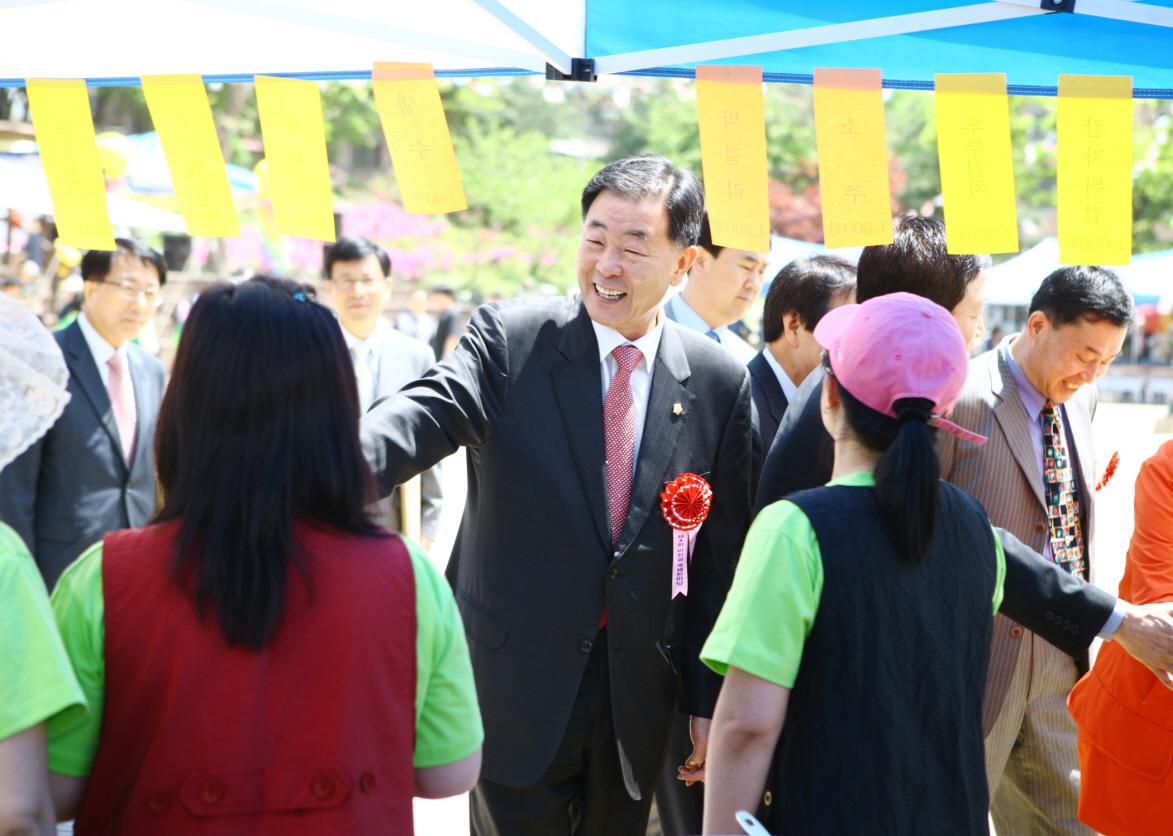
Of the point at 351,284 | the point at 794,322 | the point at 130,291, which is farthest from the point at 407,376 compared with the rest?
the point at 794,322

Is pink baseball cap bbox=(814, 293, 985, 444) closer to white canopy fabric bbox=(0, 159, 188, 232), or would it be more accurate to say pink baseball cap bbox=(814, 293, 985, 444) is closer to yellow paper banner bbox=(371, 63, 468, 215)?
yellow paper banner bbox=(371, 63, 468, 215)

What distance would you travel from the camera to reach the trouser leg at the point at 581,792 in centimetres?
221

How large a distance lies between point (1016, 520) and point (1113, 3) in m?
1.21

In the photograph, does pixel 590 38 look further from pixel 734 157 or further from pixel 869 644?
pixel 869 644

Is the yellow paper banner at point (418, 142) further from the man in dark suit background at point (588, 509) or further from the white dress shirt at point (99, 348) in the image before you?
the white dress shirt at point (99, 348)

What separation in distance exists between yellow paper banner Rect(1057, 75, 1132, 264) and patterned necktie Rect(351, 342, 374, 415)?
9.88 feet

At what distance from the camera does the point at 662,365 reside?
2.37m

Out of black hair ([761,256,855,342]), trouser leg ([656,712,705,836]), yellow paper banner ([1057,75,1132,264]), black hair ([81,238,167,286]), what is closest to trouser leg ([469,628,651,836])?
trouser leg ([656,712,705,836])

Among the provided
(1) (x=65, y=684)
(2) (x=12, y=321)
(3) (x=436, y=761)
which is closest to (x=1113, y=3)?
(3) (x=436, y=761)

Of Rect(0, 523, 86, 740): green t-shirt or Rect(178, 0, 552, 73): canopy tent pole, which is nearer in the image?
Rect(0, 523, 86, 740): green t-shirt

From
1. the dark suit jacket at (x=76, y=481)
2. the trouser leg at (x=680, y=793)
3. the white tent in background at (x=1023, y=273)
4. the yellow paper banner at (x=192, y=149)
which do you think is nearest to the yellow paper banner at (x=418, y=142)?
the yellow paper banner at (x=192, y=149)

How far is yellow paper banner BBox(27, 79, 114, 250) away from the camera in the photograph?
270cm

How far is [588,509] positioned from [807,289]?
1.15m

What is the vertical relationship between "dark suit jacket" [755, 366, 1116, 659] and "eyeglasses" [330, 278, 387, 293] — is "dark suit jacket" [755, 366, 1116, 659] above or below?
below
